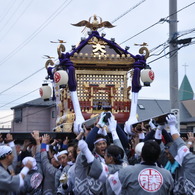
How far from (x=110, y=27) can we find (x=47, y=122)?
3332 cm

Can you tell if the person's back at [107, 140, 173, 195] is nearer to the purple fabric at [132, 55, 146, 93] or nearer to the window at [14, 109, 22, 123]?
the purple fabric at [132, 55, 146, 93]

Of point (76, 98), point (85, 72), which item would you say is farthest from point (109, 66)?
point (76, 98)

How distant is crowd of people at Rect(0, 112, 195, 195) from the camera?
4.36 meters

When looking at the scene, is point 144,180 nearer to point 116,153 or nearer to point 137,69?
point 116,153

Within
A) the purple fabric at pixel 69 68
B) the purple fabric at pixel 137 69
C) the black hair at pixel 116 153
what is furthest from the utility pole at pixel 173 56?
the black hair at pixel 116 153

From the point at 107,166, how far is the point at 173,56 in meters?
7.45

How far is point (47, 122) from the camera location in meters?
43.8

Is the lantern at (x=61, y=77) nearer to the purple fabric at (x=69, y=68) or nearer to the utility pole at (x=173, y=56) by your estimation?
the purple fabric at (x=69, y=68)

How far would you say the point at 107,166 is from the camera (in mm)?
4801

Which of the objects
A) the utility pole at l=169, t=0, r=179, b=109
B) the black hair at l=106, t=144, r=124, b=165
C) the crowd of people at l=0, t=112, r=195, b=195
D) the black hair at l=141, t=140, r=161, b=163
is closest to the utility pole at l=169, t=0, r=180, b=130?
the utility pole at l=169, t=0, r=179, b=109

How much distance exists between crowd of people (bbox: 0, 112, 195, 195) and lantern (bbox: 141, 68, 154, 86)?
294 centimetres

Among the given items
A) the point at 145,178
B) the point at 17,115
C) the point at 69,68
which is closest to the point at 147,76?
the point at 69,68

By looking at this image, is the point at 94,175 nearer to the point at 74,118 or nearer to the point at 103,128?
the point at 103,128

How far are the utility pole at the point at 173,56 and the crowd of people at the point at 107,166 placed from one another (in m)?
4.30
